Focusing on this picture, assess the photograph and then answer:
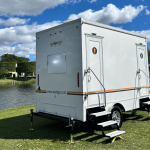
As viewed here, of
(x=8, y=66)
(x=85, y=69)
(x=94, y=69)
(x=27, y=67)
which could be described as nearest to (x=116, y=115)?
(x=94, y=69)

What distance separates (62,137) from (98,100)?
62.4 inches

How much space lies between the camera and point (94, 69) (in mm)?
5312

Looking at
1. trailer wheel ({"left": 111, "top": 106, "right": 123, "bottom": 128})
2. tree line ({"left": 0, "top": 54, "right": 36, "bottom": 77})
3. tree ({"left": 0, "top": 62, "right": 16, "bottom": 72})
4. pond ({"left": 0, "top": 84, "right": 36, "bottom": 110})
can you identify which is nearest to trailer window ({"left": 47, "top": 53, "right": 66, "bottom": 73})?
trailer wheel ({"left": 111, "top": 106, "right": 123, "bottom": 128})

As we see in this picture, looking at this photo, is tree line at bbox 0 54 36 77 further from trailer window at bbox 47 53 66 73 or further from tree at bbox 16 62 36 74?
trailer window at bbox 47 53 66 73

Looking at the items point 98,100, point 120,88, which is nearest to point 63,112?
point 98,100

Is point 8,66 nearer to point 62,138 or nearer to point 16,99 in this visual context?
point 16,99

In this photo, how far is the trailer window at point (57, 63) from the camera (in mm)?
5508

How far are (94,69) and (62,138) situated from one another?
230cm

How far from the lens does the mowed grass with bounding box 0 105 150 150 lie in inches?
181

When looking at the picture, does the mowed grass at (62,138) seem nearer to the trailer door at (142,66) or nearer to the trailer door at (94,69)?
the trailer door at (94,69)

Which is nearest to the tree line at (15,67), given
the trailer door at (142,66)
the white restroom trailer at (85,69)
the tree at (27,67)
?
the tree at (27,67)

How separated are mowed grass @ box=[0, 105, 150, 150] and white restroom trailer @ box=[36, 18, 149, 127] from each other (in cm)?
67

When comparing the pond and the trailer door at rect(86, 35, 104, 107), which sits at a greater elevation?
the trailer door at rect(86, 35, 104, 107)

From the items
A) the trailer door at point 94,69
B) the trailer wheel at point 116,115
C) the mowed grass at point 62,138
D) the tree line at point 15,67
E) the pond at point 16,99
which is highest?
the tree line at point 15,67
